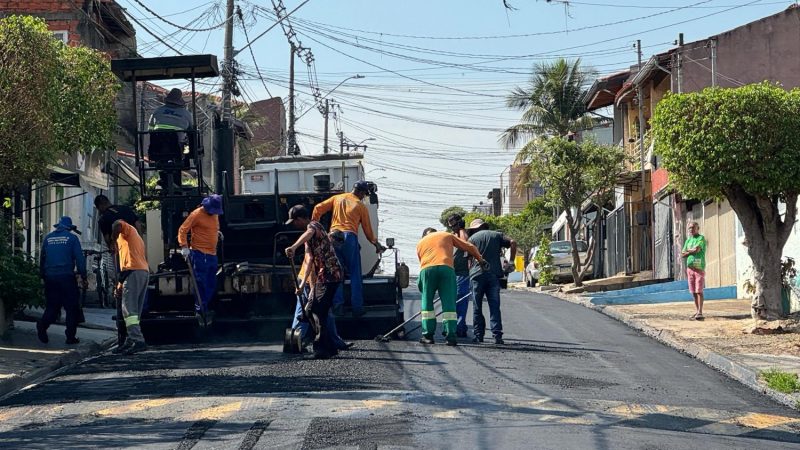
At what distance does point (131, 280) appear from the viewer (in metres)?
14.2

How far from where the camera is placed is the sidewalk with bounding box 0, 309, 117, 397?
40.0 feet

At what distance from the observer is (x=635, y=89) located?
37.6 m

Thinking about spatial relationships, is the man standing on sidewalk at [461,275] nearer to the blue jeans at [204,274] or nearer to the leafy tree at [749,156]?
the blue jeans at [204,274]

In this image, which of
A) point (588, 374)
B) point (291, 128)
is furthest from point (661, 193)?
point (588, 374)

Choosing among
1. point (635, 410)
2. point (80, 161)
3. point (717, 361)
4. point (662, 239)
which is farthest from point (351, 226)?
point (662, 239)

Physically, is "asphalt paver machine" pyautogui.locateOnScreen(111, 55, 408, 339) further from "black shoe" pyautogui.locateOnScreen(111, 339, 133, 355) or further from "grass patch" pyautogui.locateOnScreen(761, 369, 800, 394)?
"grass patch" pyautogui.locateOnScreen(761, 369, 800, 394)

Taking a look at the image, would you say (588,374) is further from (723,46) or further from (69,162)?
(723,46)

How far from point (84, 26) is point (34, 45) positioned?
1655 centimetres

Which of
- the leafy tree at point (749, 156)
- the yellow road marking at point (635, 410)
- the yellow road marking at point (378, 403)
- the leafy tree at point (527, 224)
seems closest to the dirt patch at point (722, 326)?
the leafy tree at point (749, 156)

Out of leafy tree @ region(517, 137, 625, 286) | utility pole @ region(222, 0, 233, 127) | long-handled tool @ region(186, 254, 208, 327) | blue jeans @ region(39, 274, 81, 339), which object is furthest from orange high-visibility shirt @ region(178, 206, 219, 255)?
leafy tree @ region(517, 137, 625, 286)

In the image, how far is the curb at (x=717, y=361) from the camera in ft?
36.8

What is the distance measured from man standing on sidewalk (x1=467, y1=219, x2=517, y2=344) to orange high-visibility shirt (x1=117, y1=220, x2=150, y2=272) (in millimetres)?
4156

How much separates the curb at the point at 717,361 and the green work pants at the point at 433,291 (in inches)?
121

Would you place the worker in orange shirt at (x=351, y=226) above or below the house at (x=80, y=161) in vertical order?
below
